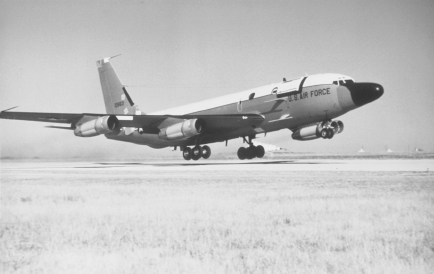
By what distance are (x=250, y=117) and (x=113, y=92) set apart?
57.6ft

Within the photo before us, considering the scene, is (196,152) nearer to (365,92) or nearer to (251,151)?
(251,151)

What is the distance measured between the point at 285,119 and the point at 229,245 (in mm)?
25201

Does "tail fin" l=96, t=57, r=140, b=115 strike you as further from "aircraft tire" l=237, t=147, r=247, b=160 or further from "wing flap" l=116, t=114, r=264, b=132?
"aircraft tire" l=237, t=147, r=247, b=160

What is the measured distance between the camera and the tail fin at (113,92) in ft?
144

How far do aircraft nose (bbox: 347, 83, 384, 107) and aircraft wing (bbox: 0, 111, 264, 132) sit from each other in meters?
6.85

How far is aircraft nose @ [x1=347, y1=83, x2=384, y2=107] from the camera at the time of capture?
91.6ft

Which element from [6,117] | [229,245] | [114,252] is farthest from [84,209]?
[6,117]

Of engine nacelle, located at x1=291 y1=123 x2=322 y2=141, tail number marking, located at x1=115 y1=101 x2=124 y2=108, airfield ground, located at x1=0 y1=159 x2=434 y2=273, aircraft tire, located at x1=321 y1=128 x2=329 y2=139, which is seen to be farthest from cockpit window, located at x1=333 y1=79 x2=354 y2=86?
tail number marking, located at x1=115 y1=101 x2=124 y2=108

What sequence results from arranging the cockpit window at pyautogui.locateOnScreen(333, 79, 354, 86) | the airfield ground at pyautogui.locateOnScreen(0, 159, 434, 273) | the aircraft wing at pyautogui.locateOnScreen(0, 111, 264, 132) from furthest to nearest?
1. the aircraft wing at pyautogui.locateOnScreen(0, 111, 264, 132)
2. the cockpit window at pyautogui.locateOnScreen(333, 79, 354, 86)
3. the airfield ground at pyautogui.locateOnScreen(0, 159, 434, 273)

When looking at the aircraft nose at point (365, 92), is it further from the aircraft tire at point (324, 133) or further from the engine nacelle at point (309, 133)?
the engine nacelle at point (309, 133)

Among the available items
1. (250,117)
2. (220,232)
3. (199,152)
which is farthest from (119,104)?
(220,232)

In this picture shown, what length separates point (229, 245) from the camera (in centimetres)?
671

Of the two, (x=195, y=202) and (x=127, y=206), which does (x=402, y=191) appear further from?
(x=127, y=206)

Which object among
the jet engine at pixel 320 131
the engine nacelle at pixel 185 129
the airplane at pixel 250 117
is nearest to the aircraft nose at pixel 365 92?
the airplane at pixel 250 117
